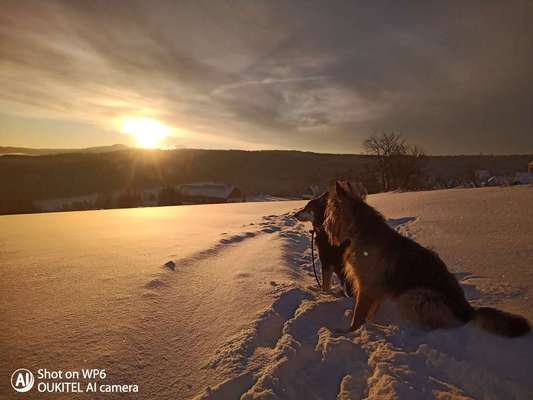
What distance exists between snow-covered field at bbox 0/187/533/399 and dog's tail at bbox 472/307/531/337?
72 millimetres

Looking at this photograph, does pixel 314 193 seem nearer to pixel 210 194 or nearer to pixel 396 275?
pixel 210 194

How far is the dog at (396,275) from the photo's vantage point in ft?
7.73

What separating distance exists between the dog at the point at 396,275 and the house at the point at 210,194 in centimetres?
2863

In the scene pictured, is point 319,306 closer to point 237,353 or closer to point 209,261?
point 237,353

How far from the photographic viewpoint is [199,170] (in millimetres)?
78250

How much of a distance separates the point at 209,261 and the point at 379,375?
3.35 m

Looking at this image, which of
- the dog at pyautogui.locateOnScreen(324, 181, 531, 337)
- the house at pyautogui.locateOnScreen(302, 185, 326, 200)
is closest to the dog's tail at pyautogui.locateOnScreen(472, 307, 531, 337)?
the dog at pyautogui.locateOnScreen(324, 181, 531, 337)

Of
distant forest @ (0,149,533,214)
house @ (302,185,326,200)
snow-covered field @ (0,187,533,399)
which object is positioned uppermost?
distant forest @ (0,149,533,214)

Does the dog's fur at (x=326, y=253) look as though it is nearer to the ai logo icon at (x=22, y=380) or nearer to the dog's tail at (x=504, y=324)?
the dog's tail at (x=504, y=324)

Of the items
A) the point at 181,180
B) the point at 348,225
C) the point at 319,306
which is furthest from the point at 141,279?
the point at 181,180

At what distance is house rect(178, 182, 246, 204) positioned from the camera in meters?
32.2

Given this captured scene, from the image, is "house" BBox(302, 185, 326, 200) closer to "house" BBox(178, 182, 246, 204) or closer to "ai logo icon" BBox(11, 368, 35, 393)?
"house" BBox(178, 182, 246, 204)

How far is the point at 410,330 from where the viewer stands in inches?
97.5

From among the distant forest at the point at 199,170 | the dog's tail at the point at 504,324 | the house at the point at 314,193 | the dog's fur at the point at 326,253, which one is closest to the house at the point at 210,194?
the house at the point at 314,193
